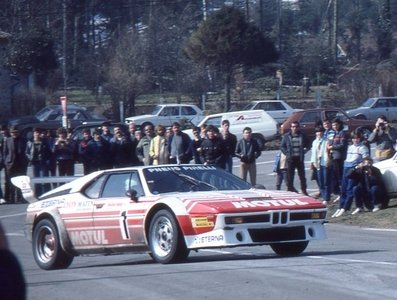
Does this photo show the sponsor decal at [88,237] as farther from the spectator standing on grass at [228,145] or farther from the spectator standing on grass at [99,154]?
the spectator standing on grass at [99,154]

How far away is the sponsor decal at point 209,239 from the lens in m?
12.1

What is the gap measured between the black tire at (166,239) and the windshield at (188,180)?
63 centimetres

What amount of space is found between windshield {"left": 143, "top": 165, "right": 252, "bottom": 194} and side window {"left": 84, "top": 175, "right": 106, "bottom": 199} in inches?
28.6

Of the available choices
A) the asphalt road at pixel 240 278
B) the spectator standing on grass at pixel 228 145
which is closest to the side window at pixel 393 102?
the spectator standing on grass at pixel 228 145

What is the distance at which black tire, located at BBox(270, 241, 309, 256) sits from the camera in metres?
13.2

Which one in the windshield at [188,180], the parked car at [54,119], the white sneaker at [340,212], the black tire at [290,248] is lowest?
the white sneaker at [340,212]

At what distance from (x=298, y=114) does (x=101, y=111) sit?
18.1 metres

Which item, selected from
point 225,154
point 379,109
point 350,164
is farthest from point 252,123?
point 350,164

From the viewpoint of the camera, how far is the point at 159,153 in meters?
23.3

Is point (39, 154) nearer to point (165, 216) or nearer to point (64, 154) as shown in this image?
point (64, 154)

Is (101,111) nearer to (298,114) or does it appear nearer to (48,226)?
(298,114)

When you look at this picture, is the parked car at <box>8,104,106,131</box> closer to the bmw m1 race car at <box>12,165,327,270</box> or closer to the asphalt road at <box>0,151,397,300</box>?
the bmw m1 race car at <box>12,165,327,270</box>

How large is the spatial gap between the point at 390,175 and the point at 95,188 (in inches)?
343

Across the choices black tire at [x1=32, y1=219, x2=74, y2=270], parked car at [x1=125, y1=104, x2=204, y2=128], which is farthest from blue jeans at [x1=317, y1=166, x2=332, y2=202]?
parked car at [x1=125, y1=104, x2=204, y2=128]
